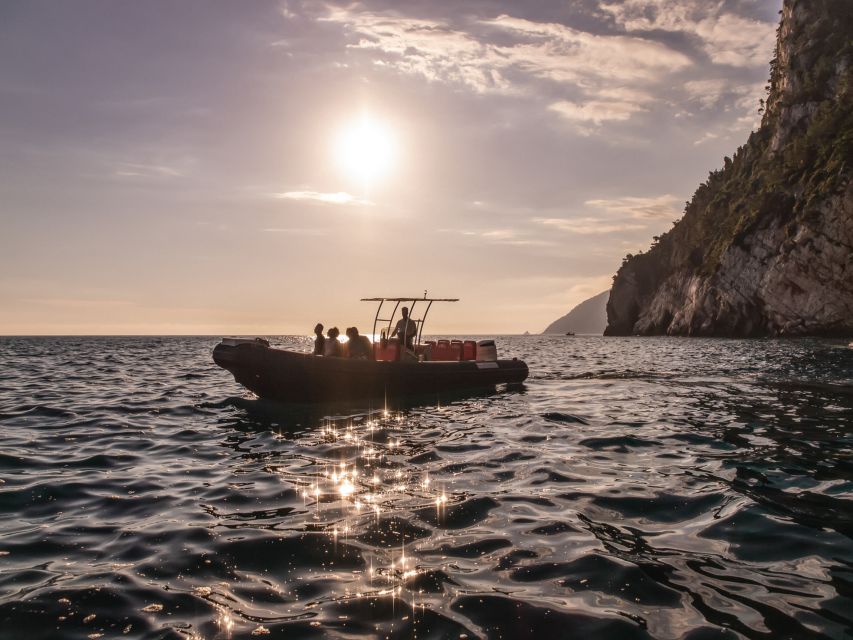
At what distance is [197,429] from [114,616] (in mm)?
8297

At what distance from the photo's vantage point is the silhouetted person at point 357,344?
52.3 ft

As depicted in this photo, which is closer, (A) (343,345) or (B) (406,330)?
(A) (343,345)

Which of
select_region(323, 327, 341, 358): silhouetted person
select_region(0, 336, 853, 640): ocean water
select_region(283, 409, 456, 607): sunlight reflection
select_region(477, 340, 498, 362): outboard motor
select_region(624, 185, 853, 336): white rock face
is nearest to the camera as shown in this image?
select_region(0, 336, 853, 640): ocean water

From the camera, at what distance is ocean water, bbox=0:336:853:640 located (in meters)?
3.77

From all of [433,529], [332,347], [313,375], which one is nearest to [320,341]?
[332,347]

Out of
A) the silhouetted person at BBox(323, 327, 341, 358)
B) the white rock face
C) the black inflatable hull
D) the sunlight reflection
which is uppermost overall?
the white rock face

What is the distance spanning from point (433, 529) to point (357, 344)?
425 inches

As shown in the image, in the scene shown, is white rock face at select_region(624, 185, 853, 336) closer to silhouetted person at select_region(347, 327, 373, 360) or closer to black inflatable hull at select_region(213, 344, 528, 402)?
black inflatable hull at select_region(213, 344, 528, 402)

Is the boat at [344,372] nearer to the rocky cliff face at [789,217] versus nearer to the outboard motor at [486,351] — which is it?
the outboard motor at [486,351]

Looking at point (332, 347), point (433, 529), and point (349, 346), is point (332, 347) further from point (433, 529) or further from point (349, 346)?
point (433, 529)

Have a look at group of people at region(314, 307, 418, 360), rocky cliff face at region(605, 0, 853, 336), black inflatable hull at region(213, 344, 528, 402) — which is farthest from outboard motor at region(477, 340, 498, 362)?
rocky cliff face at region(605, 0, 853, 336)

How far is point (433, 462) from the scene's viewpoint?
8.48 m

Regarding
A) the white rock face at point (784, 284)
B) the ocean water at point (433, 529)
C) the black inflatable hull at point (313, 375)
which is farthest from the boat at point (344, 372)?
the white rock face at point (784, 284)

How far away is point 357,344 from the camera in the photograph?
15992 millimetres
